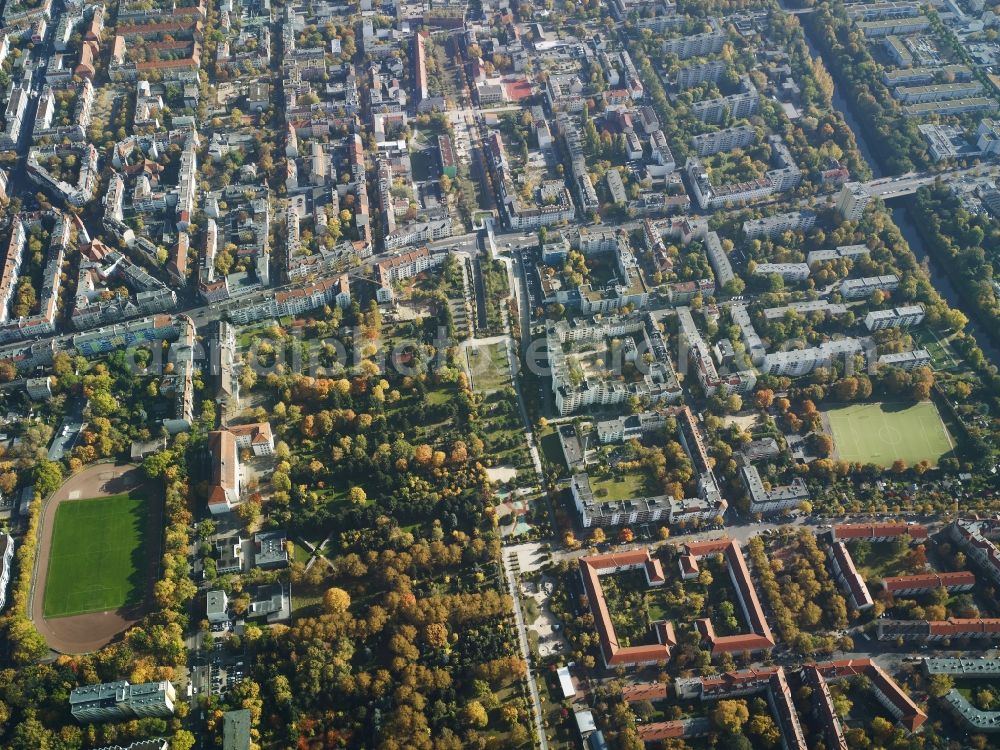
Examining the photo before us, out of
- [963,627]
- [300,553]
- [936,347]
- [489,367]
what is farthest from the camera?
[936,347]

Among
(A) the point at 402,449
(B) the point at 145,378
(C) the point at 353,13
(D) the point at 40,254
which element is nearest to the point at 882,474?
(A) the point at 402,449

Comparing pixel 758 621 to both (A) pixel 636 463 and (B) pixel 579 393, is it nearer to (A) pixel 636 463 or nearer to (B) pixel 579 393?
(A) pixel 636 463

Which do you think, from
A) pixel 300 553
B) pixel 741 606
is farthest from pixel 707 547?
→ pixel 300 553

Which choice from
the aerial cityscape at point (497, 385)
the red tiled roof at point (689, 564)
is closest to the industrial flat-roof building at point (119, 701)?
the aerial cityscape at point (497, 385)

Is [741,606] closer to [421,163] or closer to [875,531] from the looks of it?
[875,531]

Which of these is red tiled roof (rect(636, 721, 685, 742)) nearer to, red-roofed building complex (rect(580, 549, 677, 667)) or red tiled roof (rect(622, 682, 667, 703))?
red tiled roof (rect(622, 682, 667, 703))

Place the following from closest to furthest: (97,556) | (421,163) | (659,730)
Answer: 1. (659,730)
2. (97,556)
3. (421,163)
